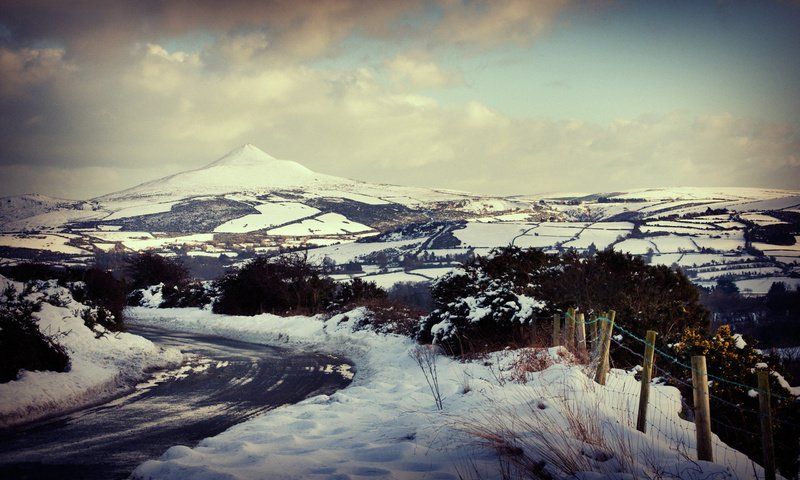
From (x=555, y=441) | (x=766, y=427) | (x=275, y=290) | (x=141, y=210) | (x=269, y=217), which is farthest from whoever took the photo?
(x=141, y=210)

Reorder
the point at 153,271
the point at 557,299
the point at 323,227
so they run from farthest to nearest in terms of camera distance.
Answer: the point at 323,227, the point at 153,271, the point at 557,299

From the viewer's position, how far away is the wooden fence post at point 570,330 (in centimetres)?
1182

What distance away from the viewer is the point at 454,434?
6574mm

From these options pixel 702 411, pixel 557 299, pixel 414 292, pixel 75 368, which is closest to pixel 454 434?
pixel 702 411

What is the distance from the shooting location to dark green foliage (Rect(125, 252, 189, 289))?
4922cm

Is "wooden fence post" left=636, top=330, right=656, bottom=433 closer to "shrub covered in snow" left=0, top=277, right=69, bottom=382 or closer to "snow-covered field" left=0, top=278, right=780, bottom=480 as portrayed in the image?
"snow-covered field" left=0, top=278, right=780, bottom=480

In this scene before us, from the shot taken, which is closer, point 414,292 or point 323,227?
point 414,292

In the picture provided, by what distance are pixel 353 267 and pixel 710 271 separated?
40.5 metres

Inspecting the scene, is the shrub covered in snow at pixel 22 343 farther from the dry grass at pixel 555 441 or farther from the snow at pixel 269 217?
the snow at pixel 269 217

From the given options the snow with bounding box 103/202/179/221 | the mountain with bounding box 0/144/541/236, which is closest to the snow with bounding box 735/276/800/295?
the mountain with bounding box 0/144/541/236

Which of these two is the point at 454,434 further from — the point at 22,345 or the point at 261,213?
the point at 261,213

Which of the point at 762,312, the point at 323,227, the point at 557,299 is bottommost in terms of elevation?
the point at 762,312

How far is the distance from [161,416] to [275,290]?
25.2 m

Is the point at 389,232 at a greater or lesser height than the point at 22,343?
greater
